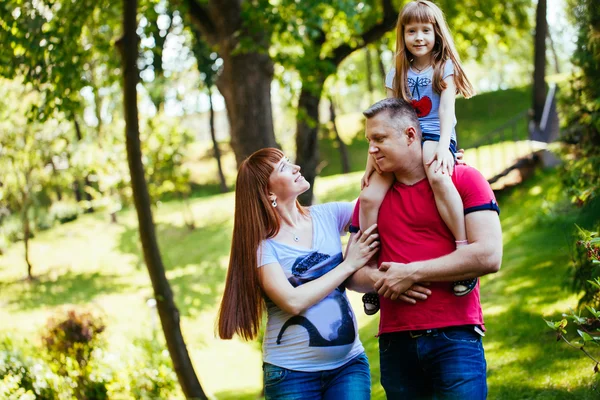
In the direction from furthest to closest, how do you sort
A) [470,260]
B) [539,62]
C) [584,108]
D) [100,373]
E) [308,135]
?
[539,62]
[308,135]
[100,373]
[584,108]
[470,260]

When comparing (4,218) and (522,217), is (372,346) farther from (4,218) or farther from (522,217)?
(4,218)

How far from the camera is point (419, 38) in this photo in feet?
11.0

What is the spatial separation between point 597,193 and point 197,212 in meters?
24.1

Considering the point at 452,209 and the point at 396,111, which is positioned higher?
the point at 396,111

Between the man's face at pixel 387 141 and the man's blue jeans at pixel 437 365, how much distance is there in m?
0.75

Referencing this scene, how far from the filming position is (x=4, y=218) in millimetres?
26250

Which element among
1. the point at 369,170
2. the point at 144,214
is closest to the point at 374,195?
the point at 369,170

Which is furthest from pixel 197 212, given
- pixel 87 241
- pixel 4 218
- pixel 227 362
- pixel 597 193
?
pixel 597 193

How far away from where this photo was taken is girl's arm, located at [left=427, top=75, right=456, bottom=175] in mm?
2988

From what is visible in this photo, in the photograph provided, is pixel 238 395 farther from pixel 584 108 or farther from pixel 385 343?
pixel 385 343

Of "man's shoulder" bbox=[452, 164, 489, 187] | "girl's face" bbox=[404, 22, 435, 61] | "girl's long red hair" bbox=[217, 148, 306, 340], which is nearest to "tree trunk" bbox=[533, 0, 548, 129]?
"girl's face" bbox=[404, 22, 435, 61]

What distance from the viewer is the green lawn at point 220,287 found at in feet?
20.7

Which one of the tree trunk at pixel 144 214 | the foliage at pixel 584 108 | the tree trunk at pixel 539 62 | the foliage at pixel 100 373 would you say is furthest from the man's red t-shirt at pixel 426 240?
the tree trunk at pixel 539 62

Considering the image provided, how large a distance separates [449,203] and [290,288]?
89cm
